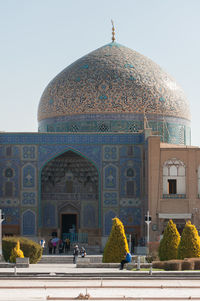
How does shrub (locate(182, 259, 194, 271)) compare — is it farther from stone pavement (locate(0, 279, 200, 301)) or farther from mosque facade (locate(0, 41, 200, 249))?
mosque facade (locate(0, 41, 200, 249))

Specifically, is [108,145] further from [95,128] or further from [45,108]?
[45,108]

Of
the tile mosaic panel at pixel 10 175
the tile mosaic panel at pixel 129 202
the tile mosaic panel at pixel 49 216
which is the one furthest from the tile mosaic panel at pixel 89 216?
the tile mosaic panel at pixel 10 175

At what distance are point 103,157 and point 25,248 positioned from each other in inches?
339

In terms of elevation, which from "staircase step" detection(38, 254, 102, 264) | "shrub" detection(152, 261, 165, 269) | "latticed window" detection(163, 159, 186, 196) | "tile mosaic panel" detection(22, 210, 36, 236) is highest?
"latticed window" detection(163, 159, 186, 196)

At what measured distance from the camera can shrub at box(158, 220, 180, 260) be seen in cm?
2312

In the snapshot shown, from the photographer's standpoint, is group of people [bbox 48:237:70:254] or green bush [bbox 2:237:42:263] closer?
green bush [bbox 2:237:42:263]

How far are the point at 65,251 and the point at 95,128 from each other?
241 inches

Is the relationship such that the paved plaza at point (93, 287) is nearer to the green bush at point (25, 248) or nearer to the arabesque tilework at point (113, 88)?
the green bush at point (25, 248)

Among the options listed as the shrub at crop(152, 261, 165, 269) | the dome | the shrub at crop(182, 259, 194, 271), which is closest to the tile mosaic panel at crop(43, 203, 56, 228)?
the dome

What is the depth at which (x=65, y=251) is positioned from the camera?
1150 inches

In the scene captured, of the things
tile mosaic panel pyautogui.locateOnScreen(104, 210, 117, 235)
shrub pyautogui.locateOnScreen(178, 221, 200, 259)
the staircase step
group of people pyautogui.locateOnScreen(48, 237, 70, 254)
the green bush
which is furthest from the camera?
tile mosaic panel pyautogui.locateOnScreen(104, 210, 117, 235)

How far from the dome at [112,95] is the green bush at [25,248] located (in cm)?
1013

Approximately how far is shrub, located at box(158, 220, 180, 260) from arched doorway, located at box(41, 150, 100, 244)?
27.2 feet

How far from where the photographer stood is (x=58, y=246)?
2942 centimetres
